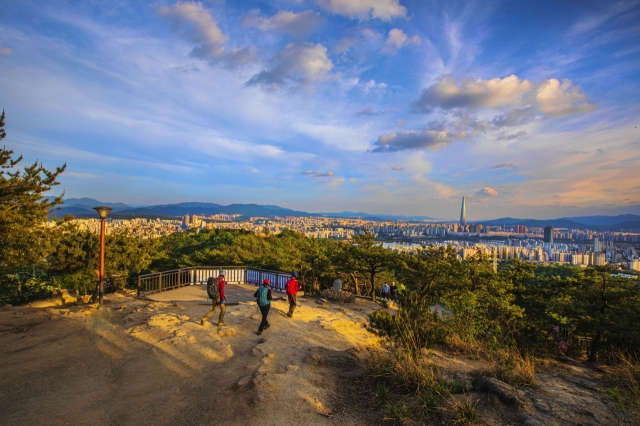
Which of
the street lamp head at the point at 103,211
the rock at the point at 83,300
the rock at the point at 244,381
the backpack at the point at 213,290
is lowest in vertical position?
the rock at the point at 83,300

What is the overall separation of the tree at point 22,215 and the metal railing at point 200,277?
160 inches

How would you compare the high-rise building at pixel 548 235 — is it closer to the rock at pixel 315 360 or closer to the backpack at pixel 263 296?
the backpack at pixel 263 296

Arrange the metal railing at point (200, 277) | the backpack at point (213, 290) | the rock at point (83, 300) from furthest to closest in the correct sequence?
1. the metal railing at point (200, 277)
2. the rock at point (83, 300)
3. the backpack at point (213, 290)

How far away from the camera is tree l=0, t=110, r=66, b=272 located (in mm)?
10273

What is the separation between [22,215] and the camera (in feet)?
35.5

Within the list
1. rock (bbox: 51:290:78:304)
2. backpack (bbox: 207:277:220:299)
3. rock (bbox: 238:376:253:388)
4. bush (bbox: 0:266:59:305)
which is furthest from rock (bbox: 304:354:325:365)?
bush (bbox: 0:266:59:305)

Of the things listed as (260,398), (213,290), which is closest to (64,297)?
(213,290)

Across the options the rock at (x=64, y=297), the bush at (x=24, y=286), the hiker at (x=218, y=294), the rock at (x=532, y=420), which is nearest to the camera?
the rock at (x=532, y=420)

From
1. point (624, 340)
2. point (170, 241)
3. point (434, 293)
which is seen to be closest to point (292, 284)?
point (434, 293)

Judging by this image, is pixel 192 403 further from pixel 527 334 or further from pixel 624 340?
pixel 624 340

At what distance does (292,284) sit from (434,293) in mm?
7923

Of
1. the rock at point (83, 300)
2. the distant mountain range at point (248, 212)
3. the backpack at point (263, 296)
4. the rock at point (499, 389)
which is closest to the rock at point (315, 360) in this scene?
the backpack at point (263, 296)

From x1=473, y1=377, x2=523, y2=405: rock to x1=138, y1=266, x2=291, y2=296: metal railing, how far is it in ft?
37.9

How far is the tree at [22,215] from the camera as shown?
33.7 ft
